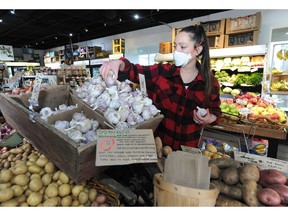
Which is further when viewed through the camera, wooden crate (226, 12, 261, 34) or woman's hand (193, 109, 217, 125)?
wooden crate (226, 12, 261, 34)

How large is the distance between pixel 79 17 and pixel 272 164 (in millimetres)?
7735

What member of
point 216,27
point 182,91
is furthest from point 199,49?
point 216,27

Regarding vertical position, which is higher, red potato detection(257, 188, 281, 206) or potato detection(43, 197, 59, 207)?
red potato detection(257, 188, 281, 206)

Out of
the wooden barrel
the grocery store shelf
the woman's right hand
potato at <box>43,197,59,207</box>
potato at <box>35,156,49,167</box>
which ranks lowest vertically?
potato at <box>43,197,59,207</box>

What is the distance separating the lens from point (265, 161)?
1.28m

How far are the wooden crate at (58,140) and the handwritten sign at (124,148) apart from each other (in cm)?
6

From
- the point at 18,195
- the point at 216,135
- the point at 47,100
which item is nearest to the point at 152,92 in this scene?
the point at 47,100

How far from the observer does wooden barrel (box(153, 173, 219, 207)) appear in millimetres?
720

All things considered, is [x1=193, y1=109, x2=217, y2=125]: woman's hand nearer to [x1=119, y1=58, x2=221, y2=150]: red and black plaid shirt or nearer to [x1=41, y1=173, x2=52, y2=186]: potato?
[x1=119, y1=58, x2=221, y2=150]: red and black plaid shirt

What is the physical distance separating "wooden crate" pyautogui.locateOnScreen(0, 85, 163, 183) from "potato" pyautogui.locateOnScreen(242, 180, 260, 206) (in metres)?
0.61

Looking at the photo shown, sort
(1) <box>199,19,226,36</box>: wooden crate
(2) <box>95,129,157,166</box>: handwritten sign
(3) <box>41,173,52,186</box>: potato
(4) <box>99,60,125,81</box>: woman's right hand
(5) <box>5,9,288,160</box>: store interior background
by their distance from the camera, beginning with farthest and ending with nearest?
(5) <box>5,9,288,160</box>: store interior background
(1) <box>199,19,226,36</box>: wooden crate
(4) <box>99,60,125,81</box>: woman's right hand
(3) <box>41,173,52,186</box>: potato
(2) <box>95,129,157,166</box>: handwritten sign

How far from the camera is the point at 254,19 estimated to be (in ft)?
14.9

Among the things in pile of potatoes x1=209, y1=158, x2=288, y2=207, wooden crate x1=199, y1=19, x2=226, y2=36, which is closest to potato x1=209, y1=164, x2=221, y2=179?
pile of potatoes x1=209, y1=158, x2=288, y2=207
